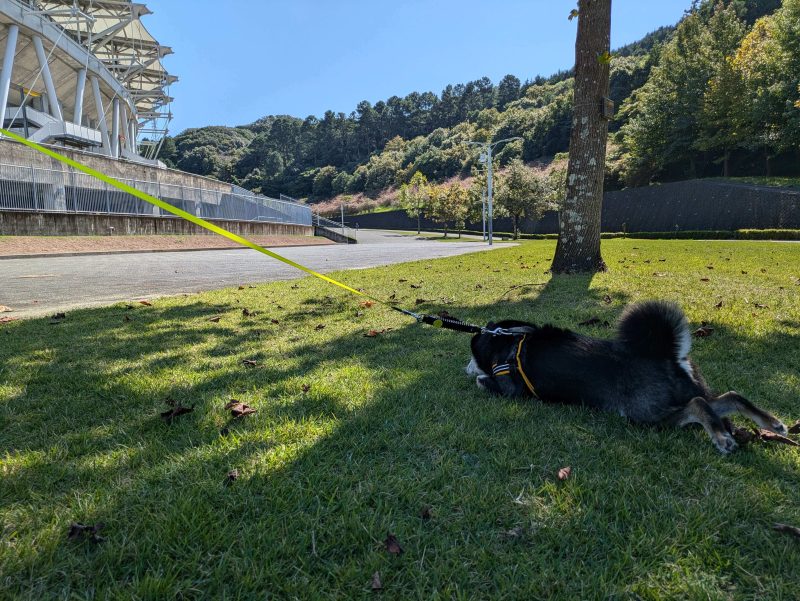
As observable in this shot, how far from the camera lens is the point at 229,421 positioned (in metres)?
2.69

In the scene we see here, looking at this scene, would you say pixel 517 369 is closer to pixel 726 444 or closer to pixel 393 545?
pixel 726 444

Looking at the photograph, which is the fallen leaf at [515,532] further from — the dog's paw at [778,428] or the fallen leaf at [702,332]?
the fallen leaf at [702,332]

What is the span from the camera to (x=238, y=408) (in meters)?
2.83

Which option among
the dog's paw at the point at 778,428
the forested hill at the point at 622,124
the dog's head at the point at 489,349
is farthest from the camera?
the forested hill at the point at 622,124

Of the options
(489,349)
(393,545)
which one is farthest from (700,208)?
(393,545)

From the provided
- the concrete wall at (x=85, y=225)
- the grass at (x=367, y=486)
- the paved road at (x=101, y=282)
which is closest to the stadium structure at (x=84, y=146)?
the concrete wall at (x=85, y=225)

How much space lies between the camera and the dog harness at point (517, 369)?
9.49 ft

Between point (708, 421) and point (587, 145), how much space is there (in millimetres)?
7431

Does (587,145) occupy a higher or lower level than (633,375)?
higher

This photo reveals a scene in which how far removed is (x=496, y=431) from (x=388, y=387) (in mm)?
944

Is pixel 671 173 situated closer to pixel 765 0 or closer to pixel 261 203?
pixel 765 0

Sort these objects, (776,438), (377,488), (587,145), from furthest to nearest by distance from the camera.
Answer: (587,145) → (776,438) → (377,488)

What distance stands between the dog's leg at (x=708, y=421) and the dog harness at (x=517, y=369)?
2.67ft

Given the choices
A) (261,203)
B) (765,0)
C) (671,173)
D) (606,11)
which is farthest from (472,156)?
(606,11)
